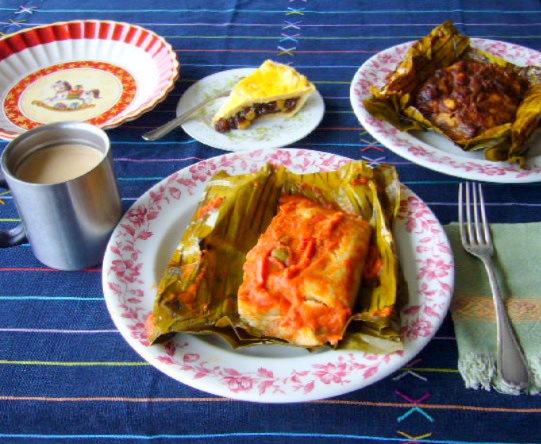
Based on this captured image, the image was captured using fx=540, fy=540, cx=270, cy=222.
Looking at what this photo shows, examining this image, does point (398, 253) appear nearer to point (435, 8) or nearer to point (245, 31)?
point (245, 31)

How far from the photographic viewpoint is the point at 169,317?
3.04ft

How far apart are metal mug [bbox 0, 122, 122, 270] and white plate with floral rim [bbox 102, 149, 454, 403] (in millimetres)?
58

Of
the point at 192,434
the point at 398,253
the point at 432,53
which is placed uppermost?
the point at 432,53

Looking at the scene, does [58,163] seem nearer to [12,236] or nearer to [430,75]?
[12,236]

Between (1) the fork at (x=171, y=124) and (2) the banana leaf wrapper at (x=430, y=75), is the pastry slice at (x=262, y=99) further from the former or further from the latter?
(2) the banana leaf wrapper at (x=430, y=75)

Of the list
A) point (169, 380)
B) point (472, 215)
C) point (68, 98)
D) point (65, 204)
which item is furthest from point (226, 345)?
point (68, 98)

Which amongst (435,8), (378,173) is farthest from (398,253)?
(435,8)

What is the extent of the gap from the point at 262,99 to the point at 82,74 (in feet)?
2.02

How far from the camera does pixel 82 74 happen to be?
1.71 meters

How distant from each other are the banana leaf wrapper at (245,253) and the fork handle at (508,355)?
177 millimetres

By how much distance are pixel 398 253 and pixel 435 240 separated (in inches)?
3.0

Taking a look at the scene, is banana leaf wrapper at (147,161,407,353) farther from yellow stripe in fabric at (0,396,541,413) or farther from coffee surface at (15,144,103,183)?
coffee surface at (15,144,103,183)

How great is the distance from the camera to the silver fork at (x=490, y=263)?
0.90 meters

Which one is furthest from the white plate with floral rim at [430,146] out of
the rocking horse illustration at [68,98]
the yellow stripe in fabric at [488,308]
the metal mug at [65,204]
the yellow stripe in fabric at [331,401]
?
the rocking horse illustration at [68,98]
